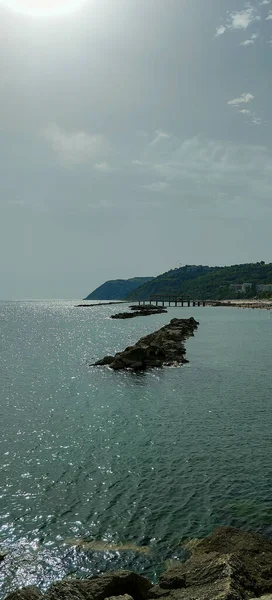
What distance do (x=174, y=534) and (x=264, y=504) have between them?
426cm

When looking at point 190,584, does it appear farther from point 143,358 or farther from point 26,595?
point 143,358

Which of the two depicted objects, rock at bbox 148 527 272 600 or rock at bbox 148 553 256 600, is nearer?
rock at bbox 148 553 256 600

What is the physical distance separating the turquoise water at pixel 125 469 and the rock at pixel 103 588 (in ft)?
6.26

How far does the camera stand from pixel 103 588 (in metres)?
10.7

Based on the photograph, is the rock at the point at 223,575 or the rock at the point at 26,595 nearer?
the rock at the point at 223,575

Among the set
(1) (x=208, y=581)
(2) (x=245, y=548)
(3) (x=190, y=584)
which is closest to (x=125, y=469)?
(2) (x=245, y=548)

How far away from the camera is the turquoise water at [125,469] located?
47.6 feet

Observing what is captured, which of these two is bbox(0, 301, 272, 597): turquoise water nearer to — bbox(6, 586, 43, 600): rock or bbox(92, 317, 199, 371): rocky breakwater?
bbox(6, 586, 43, 600): rock

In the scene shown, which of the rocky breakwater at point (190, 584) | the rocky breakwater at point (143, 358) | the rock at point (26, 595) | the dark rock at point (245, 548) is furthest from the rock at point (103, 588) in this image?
the rocky breakwater at point (143, 358)

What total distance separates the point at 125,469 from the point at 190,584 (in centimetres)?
1085

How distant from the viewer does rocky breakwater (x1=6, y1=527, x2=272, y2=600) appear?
958 cm

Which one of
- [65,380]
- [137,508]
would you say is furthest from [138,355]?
[137,508]

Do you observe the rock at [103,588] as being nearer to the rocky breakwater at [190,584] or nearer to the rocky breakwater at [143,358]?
the rocky breakwater at [190,584]

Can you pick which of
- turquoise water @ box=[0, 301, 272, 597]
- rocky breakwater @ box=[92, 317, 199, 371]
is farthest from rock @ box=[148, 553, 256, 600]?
rocky breakwater @ box=[92, 317, 199, 371]
